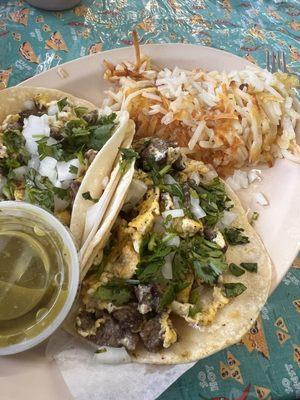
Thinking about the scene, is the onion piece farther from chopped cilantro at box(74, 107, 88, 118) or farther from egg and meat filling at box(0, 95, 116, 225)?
chopped cilantro at box(74, 107, 88, 118)

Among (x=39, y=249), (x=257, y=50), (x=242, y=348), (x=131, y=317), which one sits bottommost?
(x=242, y=348)

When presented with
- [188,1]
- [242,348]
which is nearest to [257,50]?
[188,1]

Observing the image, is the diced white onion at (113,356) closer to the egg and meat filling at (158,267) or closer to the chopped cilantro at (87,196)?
the egg and meat filling at (158,267)

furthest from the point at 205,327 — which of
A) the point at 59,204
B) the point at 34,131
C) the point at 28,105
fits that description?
the point at 28,105

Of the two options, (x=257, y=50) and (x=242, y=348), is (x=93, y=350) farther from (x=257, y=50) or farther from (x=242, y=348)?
(x=257, y=50)

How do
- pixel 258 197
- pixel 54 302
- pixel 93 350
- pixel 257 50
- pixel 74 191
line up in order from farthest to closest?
pixel 257 50 < pixel 258 197 < pixel 74 191 < pixel 93 350 < pixel 54 302

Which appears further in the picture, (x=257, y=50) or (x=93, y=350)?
(x=257, y=50)

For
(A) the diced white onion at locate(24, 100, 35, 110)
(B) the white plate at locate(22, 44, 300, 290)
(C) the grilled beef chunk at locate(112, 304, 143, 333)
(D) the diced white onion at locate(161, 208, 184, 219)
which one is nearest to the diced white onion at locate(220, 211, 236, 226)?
(B) the white plate at locate(22, 44, 300, 290)
